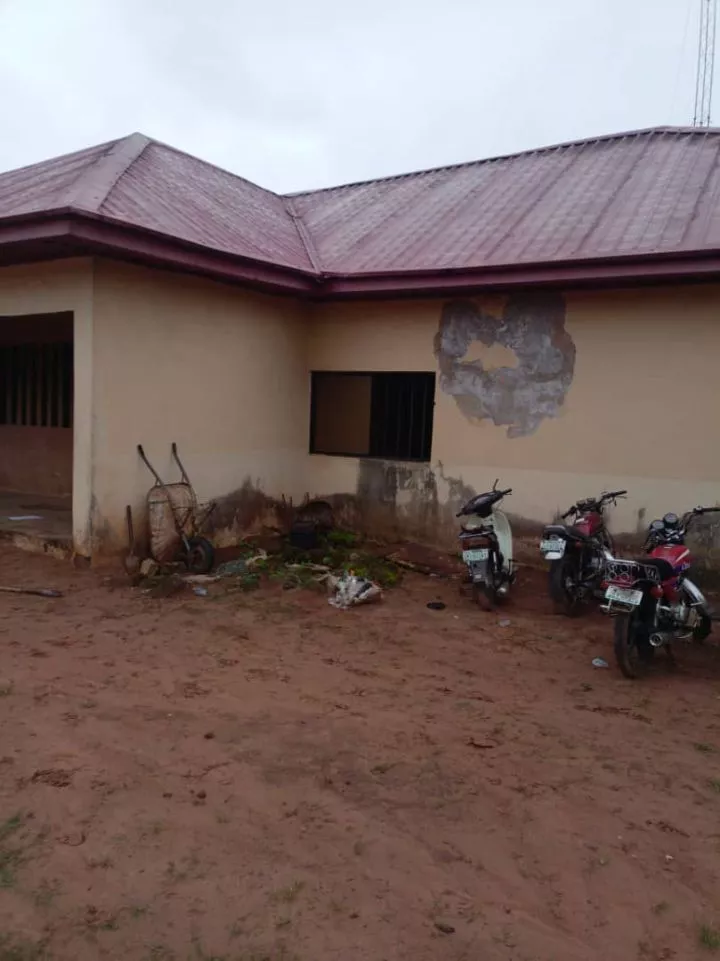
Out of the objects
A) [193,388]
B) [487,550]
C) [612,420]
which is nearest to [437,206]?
[612,420]

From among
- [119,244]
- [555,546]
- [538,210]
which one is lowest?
[555,546]

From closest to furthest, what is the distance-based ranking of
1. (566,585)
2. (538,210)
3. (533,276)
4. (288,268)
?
(566,585) < (533,276) < (288,268) < (538,210)

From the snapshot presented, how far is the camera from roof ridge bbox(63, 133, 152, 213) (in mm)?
6387

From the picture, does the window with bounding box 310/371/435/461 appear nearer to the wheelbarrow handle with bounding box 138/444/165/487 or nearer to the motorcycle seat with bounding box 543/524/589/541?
the wheelbarrow handle with bounding box 138/444/165/487

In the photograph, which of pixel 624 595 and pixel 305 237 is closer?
pixel 624 595

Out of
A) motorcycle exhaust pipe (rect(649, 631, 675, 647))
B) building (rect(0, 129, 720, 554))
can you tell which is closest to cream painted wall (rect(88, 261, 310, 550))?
building (rect(0, 129, 720, 554))

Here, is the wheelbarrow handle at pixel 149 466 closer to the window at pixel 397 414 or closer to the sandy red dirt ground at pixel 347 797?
the sandy red dirt ground at pixel 347 797

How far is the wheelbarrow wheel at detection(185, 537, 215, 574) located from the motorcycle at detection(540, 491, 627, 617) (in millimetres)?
3233

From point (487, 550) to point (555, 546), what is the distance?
648 millimetres

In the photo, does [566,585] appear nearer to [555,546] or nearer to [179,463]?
[555,546]

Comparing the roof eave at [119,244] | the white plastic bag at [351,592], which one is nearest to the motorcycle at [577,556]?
the white plastic bag at [351,592]

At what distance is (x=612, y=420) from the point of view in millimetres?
7207

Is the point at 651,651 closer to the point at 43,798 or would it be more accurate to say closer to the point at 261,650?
the point at 261,650

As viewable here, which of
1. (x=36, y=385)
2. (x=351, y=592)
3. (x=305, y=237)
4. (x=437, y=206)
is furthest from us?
(x=36, y=385)
